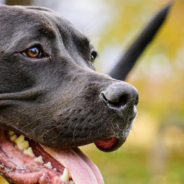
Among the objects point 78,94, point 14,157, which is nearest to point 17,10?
point 78,94

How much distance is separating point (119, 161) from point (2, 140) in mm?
11696

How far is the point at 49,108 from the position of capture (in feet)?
9.91

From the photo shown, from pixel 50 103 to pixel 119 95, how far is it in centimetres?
64

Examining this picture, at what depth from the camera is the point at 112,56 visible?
9805 millimetres

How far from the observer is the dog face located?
9.52 feet

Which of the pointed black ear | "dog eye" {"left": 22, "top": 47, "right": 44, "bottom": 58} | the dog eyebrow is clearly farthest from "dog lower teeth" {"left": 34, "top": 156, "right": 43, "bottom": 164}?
the pointed black ear

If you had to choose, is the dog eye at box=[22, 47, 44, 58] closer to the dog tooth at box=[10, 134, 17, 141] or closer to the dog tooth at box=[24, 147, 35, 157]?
the dog tooth at box=[10, 134, 17, 141]

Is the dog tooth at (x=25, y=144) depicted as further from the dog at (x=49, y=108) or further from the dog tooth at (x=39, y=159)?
the dog tooth at (x=39, y=159)

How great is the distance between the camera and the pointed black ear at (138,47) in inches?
197

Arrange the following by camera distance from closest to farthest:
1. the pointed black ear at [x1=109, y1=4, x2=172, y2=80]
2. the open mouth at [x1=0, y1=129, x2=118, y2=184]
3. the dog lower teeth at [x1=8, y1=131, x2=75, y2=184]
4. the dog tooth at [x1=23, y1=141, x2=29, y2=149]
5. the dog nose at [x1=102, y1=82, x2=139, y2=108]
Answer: the dog nose at [x1=102, y1=82, x2=139, y2=108], the open mouth at [x1=0, y1=129, x2=118, y2=184], the dog lower teeth at [x1=8, y1=131, x2=75, y2=184], the dog tooth at [x1=23, y1=141, x2=29, y2=149], the pointed black ear at [x1=109, y1=4, x2=172, y2=80]

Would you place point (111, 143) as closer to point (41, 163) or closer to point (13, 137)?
point (41, 163)

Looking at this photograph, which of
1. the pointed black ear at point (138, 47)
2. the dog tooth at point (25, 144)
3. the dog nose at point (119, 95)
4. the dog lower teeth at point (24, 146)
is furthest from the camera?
the pointed black ear at point (138, 47)

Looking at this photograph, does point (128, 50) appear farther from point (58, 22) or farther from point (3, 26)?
point (3, 26)

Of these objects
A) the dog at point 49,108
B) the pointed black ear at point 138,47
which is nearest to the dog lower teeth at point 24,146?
the dog at point 49,108
